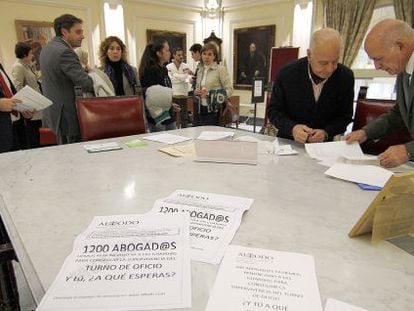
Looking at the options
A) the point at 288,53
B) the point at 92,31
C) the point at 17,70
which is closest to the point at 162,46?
the point at 17,70

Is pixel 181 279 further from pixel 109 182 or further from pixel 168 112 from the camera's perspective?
pixel 168 112

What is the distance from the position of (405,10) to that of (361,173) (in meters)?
4.55

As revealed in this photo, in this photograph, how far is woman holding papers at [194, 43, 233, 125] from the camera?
335cm

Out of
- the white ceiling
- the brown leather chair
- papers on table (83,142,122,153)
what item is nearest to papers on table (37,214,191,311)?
papers on table (83,142,122,153)

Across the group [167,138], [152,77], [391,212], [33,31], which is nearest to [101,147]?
[167,138]

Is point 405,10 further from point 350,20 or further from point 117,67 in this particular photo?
point 117,67

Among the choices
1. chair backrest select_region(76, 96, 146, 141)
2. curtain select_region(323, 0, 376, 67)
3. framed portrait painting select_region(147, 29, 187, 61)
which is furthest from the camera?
framed portrait painting select_region(147, 29, 187, 61)

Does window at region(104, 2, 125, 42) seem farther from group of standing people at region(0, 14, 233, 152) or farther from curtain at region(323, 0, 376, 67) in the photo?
curtain at region(323, 0, 376, 67)

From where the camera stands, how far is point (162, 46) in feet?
9.31

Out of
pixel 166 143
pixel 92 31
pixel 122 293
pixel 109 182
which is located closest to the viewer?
pixel 122 293

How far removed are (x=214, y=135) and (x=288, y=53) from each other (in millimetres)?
3823

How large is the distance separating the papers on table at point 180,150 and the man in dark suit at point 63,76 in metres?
1.09

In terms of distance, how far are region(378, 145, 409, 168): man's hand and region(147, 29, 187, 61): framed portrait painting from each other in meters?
5.83

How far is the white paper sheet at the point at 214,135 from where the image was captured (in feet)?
5.80
